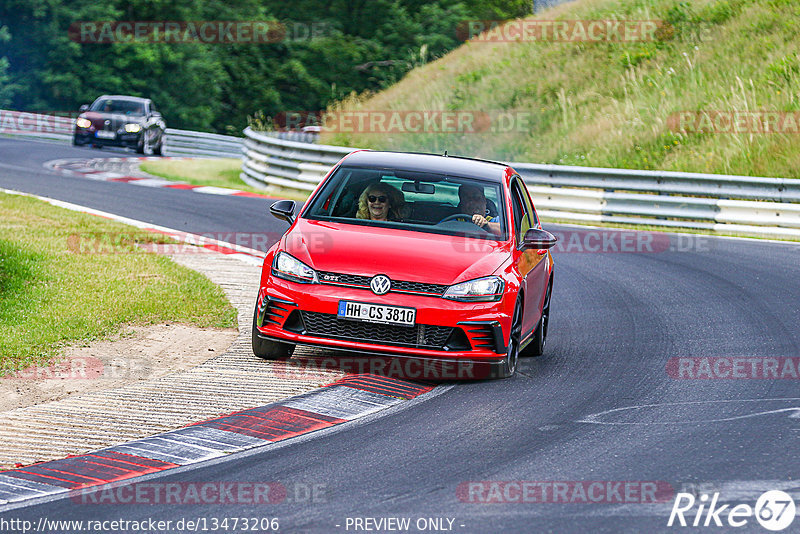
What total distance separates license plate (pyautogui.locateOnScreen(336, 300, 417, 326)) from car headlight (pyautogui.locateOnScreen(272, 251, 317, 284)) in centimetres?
39

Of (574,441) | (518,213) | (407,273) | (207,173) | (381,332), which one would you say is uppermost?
(518,213)

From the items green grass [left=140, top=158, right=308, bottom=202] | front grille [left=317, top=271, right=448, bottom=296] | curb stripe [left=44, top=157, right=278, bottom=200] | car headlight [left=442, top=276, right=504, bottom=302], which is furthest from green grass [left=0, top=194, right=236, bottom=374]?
green grass [left=140, top=158, right=308, bottom=202]

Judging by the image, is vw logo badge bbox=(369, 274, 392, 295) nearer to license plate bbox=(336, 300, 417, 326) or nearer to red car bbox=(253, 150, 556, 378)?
red car bbox=(253, 150, 556, 378)

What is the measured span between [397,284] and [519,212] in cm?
202

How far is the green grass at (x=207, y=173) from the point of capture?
26275 millimetres

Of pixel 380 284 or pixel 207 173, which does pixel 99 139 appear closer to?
pixel 207 173

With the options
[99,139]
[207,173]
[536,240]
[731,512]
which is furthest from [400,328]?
[99,139]

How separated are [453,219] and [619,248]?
870 centimetres

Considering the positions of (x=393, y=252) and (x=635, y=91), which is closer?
(x=393, y=252)

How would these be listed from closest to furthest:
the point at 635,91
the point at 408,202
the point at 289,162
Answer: the point at 408,202
the point at 289,162
the point at 635,91

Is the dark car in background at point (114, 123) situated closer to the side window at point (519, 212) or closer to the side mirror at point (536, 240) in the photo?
the side window at point (519, 212)

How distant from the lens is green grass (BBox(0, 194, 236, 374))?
31.8 feet

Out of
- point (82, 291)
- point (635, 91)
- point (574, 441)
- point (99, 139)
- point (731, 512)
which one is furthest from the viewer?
point (99, 139)

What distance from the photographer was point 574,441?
7.16 meters
